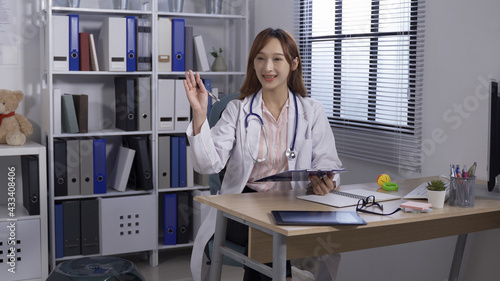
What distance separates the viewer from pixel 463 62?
257 cm

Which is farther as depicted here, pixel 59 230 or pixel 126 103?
pixel 126 103

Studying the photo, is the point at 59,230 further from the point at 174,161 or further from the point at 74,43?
the point at 74,43

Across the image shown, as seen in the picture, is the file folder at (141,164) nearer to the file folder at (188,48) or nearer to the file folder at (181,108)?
the file folder at (181,108)

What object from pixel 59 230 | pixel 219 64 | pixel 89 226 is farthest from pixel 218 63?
pixel 59 230

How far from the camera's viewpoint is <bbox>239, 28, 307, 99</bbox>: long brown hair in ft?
7.94

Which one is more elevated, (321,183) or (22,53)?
(22,53)

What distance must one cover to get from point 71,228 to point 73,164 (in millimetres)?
373

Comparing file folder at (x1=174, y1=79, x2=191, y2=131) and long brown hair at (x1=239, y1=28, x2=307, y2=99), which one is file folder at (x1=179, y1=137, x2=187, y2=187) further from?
long brown hair at (x1=239, y1=28, x2=307, y2=99)

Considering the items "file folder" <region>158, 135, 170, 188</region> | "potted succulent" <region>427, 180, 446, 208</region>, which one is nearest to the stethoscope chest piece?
"potted succulent" <region>427, 180, 446, 208</region>

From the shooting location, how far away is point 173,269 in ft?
12.2

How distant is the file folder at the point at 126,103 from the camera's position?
143 inches

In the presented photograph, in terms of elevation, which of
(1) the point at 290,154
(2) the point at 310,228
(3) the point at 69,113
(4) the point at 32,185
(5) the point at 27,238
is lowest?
(5) the point at 27,238

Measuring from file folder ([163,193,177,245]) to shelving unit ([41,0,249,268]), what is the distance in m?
0.04

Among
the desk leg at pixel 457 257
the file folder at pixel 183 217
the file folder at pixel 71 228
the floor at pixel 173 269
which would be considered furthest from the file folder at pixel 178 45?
the desk leg at pixel 457 257
